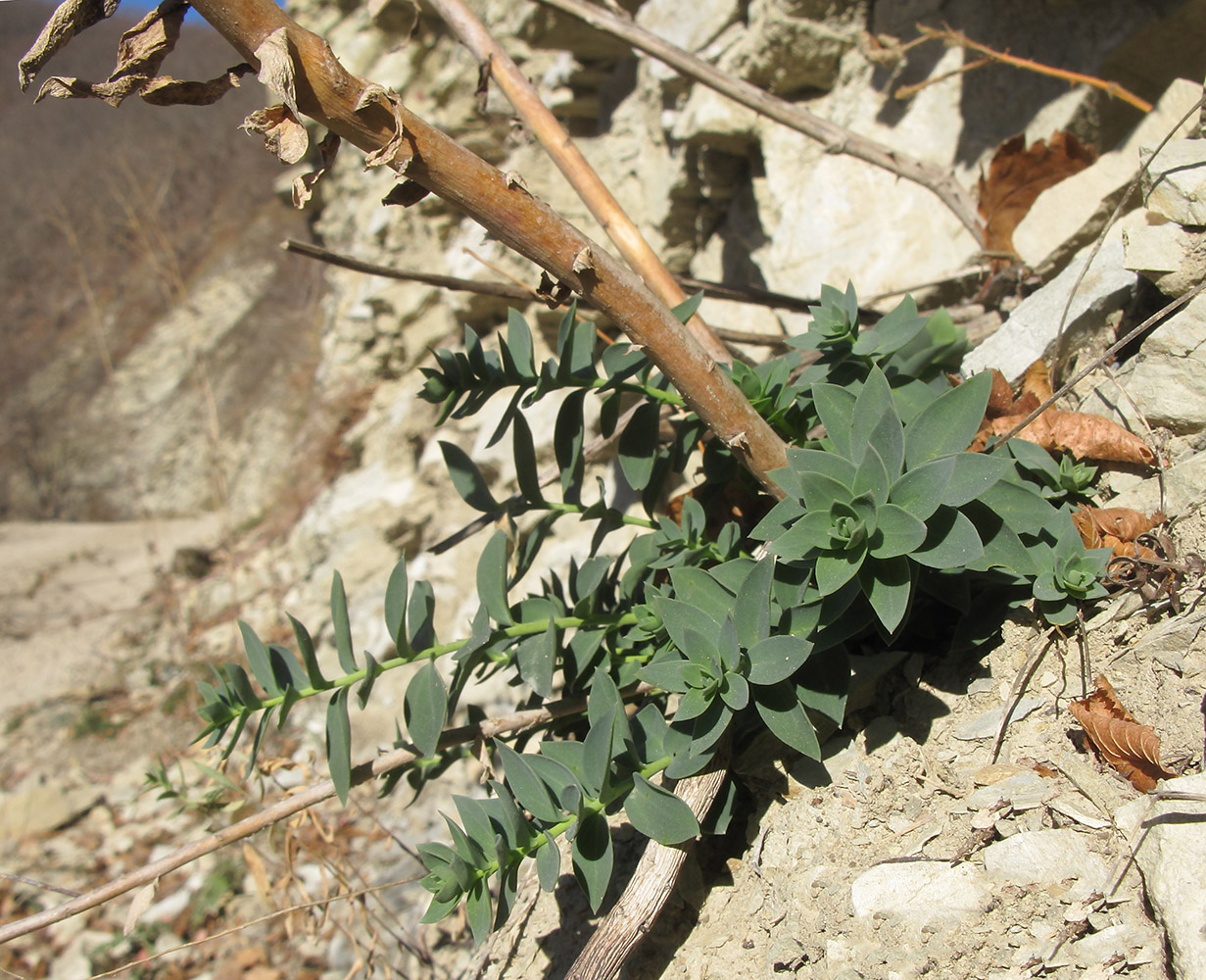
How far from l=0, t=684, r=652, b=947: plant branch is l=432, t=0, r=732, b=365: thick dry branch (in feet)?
2.73

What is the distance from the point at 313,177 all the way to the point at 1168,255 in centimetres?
153

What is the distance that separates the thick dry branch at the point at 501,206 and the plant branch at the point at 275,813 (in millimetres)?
579

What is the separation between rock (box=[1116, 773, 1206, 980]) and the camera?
0.96 meters

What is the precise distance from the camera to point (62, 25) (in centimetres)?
100

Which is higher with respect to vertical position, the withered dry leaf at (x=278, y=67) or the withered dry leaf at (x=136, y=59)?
the withered dry leaf at (x=136, y=59)

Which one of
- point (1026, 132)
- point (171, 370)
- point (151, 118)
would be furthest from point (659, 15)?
point (151, 118)

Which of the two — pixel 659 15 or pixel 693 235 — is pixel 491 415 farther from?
pixel 659 15

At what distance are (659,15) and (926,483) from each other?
312 centimetres

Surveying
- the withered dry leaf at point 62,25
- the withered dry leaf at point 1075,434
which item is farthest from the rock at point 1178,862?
the withered dry leaf at point 62,25

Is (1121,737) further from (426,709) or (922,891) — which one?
(426,709)

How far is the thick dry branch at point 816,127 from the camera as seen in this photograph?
2.23 m

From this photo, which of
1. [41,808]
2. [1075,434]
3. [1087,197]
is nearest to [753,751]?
[1075,434]

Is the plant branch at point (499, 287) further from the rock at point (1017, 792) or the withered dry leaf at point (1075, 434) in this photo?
the rock at point (1017, 792)

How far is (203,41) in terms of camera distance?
66.3 feet
